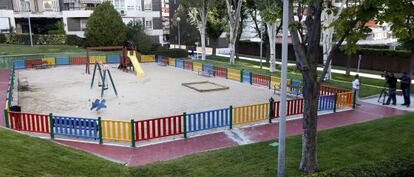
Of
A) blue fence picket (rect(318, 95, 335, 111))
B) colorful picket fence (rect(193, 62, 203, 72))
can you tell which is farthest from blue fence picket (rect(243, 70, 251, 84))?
blue fence picket (rect(318, 95, 335, 111))

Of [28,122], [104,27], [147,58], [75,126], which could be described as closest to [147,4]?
[104,27]

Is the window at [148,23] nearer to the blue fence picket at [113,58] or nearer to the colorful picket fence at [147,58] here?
the colorful picket fence at [147,58]

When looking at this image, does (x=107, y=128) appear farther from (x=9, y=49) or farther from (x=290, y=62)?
(x=9, y=49)

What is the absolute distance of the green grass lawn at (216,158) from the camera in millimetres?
9164

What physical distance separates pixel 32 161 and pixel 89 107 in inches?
398

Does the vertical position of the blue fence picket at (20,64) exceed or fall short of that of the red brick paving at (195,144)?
it exceeds it

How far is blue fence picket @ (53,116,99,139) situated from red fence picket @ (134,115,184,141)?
1.65 m

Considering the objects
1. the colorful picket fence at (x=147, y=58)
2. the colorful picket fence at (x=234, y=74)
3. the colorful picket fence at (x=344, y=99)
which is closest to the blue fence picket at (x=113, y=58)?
the colorful picket fence at (x=147, y=58)

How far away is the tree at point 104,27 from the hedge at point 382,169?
42079 mm

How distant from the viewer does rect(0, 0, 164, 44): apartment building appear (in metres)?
54.6

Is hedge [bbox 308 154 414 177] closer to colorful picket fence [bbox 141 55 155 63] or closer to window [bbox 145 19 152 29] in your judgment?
colorful picket fence [bbox 141 55 155 63]

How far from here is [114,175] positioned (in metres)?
9.58

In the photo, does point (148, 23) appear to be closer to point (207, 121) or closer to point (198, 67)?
point (198, 67)

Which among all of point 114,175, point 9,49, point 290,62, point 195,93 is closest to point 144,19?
point 9,49
